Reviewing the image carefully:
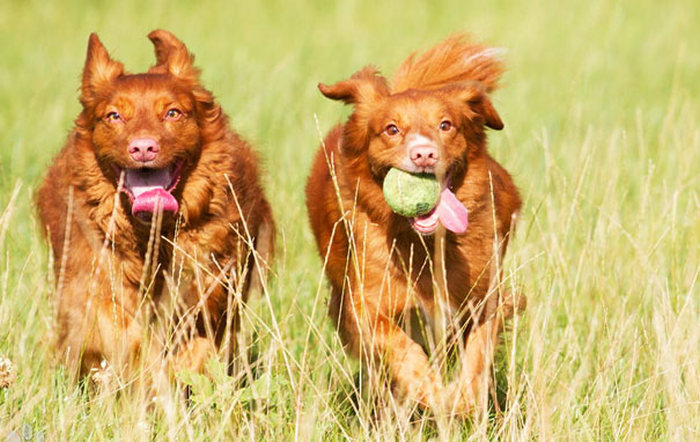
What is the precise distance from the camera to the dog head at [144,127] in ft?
15.9

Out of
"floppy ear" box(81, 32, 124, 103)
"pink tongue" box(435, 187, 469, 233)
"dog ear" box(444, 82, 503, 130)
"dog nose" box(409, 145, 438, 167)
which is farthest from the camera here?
"floppy ear" box(81, 32, 124, 103)

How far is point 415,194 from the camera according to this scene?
15.2 ft

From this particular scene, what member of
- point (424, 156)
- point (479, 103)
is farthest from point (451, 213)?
point (479, 103)

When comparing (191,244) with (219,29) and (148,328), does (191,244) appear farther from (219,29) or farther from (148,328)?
(219,29)

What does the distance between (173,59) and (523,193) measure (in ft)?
8.65

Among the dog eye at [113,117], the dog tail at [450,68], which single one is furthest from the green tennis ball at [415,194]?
the dog eye at [113,117]

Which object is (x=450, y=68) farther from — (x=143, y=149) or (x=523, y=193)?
(x=523, y=193)

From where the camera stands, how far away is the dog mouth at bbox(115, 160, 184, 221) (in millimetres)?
4918

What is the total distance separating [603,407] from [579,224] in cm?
181

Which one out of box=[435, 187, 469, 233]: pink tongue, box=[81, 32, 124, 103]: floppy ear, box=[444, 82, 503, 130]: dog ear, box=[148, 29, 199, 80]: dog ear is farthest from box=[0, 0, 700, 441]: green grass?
box=[148, 29, 199, 80]: dog ear

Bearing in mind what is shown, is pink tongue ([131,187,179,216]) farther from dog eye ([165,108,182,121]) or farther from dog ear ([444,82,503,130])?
dog ear ([444,82,503,130])

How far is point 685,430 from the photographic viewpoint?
4246 millimetres

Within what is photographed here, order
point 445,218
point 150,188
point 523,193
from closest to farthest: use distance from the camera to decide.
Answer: point 445,218 < point 150,188 < point 523,193

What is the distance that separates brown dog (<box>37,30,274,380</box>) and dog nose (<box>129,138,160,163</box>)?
7cm
